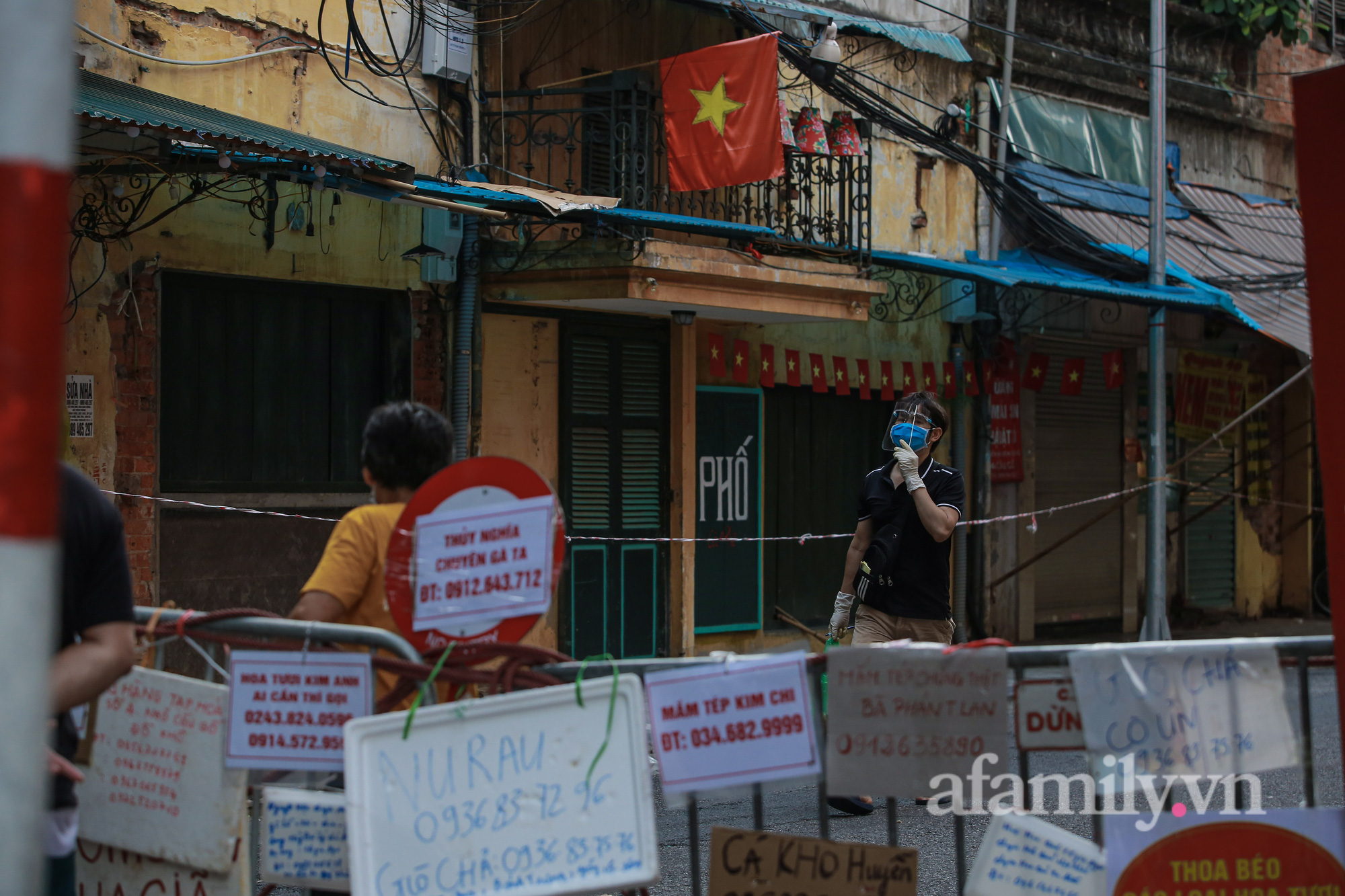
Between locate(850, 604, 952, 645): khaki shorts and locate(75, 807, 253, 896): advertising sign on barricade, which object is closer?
locate(75, 807, 253, 896): advertising sign on barricade

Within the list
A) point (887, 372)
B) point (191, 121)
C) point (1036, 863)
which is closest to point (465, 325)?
point (191, 121)

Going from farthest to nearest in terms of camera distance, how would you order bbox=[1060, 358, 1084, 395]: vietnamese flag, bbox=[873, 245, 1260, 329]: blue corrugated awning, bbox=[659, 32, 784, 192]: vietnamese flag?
bbox=[1060, 358, 1084, 395]: vietnamese flag → bbox=[873, 245, 1260, 329]: blue corrugated awning → bbox=[659, 32, 784, 192]: vietnamese flag

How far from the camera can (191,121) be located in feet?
23.7

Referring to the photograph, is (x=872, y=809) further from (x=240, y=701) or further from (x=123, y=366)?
(x=123, y=366)

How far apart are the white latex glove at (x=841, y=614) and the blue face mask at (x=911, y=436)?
0.93 metres

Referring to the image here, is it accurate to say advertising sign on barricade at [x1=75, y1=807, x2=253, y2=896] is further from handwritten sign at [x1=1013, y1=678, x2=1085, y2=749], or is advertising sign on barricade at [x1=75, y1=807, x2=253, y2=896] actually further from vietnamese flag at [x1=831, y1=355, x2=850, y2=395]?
vietnamese flag at [x1=831, y1=355, x2=850, y2=395]

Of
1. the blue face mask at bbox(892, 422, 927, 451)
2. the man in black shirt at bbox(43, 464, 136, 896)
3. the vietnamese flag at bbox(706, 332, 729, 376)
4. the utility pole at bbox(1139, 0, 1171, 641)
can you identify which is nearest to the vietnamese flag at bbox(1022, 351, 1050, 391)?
the utility pole at bbox(1139, 0, 1171, 641)

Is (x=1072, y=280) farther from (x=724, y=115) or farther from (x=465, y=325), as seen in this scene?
(x=465, y=325)

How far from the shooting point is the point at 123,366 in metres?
8.56

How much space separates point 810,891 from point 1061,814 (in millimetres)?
3678

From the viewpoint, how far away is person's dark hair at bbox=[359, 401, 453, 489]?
3545 millimetres

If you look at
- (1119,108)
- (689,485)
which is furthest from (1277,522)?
(689,485)

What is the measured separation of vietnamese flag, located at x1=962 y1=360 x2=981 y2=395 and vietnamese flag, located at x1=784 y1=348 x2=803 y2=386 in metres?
2.18

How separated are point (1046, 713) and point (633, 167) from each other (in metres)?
7.87
